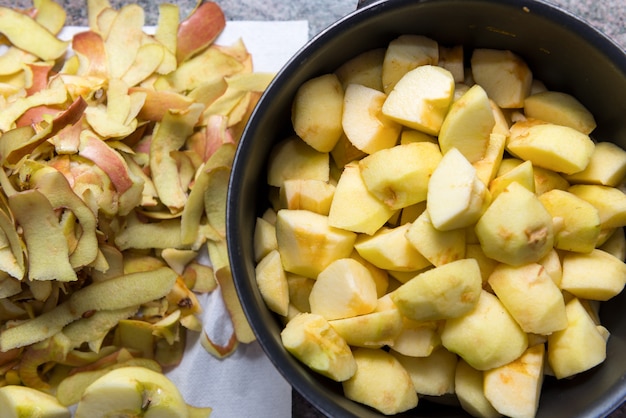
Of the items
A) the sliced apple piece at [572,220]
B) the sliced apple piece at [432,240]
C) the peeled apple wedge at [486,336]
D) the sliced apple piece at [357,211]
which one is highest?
the sliced apple piece at [572,220]

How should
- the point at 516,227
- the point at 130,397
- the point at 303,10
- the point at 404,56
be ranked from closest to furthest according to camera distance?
the point at 516,227
the point at 404,56
the point at 130,397
the point at 303,10

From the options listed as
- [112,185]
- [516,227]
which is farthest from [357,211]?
[112,185]

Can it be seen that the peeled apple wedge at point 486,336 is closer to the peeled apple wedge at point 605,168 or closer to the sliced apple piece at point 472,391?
the sliced apple piece at point 472,391

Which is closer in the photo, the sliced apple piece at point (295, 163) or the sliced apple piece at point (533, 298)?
the sliced apple piece at point (533, 298)

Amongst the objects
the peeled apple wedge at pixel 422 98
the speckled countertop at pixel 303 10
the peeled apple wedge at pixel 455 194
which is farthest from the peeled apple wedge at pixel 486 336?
the speckled countertop at pixel 303 10

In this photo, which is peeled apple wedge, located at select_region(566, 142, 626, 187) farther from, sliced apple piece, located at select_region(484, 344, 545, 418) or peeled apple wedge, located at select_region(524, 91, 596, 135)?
sliced apple piece, located at select_region(484, 344, 545, 418)

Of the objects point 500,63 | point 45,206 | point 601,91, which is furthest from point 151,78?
point 601,91

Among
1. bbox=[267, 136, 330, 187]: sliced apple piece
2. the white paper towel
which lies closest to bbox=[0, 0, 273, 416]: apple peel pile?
the white paper towel

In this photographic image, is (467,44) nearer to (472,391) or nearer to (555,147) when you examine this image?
(555,147)
